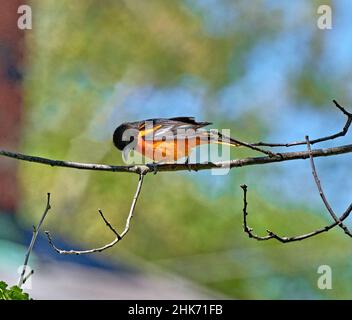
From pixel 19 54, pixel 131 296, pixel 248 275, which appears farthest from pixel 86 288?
pixel 19 54

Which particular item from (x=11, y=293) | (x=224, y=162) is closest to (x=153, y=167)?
(x=224, y=162)

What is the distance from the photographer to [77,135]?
2516 mm

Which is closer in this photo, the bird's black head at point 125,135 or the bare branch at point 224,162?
the bare branch at point 224,162

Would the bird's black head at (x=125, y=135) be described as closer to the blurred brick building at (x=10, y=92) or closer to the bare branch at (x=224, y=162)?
the bare branch at (x=224, y=162)

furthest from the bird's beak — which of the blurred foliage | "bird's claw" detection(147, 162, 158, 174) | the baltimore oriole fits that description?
the blurred foliage

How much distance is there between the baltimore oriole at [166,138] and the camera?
1557 mm

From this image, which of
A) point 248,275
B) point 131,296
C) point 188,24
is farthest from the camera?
point 188,24

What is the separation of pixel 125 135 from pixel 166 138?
5.6 inches

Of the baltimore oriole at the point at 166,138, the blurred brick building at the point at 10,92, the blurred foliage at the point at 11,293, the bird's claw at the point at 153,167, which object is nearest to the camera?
the blurred foliage at the point at 11,293

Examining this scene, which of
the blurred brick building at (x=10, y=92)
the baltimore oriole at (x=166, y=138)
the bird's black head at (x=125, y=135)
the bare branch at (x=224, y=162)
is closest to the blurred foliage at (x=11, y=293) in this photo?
the bare branch at (x=224, y=162)

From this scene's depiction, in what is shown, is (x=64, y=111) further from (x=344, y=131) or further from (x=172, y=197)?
(x=344, y=131)

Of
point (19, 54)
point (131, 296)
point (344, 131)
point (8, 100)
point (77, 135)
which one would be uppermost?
point (19, 54)

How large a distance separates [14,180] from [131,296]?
2.46ft

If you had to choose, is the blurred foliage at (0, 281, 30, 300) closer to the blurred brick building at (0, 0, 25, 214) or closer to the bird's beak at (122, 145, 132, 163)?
the bird's beak at (122, 145, 132, 163)
